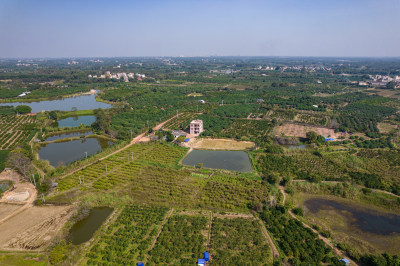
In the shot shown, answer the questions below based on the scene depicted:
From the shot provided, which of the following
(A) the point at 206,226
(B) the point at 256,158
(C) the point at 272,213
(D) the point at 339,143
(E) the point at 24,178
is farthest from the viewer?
(D) the point at 339,143

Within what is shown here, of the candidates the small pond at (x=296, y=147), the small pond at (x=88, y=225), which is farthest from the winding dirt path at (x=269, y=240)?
the small pond at (x=296, y=147)

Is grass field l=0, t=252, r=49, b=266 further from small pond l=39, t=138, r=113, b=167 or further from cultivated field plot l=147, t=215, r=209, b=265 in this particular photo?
small pond l=39, t=138, r=113, b=167

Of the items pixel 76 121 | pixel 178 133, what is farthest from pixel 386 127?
pixel 76 121

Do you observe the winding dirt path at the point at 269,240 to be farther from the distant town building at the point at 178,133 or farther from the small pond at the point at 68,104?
the small pond at the point at 68,104

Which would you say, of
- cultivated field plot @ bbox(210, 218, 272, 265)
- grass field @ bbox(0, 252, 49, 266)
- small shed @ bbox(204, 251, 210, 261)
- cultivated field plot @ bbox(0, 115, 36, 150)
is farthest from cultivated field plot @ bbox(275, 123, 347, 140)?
cultivated field plot @ bbox(0, 115, 36, 150)

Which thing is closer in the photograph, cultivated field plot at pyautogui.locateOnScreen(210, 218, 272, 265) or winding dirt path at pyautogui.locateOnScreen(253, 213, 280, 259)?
cultivated field plot at pyautogui.locateOnScreen(210, 218, 272, 265)

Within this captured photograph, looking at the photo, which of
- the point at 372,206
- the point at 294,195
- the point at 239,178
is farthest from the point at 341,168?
the point at 239,178

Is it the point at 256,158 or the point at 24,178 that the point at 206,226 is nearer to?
the point at 256,158

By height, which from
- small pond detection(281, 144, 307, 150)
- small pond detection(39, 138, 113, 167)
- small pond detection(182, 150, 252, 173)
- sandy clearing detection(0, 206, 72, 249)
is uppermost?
small pond detection(281, 144, 307, 150)
